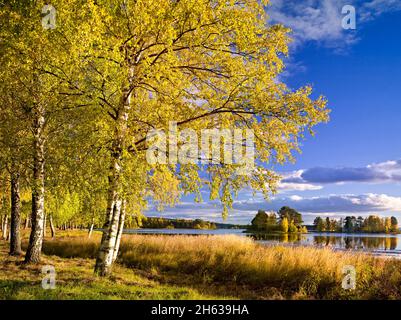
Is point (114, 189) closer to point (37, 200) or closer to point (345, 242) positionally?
point (37, 200)

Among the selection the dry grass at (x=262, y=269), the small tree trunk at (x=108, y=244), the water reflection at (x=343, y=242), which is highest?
the small tree trunk at (x=108, y=244)

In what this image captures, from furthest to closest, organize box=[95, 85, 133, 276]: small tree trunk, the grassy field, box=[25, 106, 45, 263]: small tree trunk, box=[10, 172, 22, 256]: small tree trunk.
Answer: box=[10, 172, 22, 256]: small tree trunk → box=[25, 106, 45, 263]: small tree trunk → box=[95, 85, 133, 276]: small tree trunk → the grassy field

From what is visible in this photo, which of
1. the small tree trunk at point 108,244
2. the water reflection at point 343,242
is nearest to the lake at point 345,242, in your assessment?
the water reflection at point 343,242

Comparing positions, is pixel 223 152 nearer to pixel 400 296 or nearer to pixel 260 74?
pixel 260 74

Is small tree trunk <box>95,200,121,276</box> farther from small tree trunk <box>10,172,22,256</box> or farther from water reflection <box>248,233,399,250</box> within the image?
water reflection <box>248,233,399,250</box>

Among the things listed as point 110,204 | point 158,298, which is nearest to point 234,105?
point 110,204

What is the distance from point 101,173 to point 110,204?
1629 mm

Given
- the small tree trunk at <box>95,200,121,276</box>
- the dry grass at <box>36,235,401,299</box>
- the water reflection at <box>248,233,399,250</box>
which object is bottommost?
the water reflection at <box>248,233,399,250</box>

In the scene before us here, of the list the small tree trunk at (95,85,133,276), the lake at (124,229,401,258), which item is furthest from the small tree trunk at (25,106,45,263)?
the lake at (124,229,401,258)

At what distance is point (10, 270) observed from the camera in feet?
46.6

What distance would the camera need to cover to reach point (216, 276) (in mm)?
17531

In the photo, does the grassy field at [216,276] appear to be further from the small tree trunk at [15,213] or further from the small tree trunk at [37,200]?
the small tree trunk at [15,213]

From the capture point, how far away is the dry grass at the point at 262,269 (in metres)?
13.7

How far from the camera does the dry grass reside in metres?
13.7
